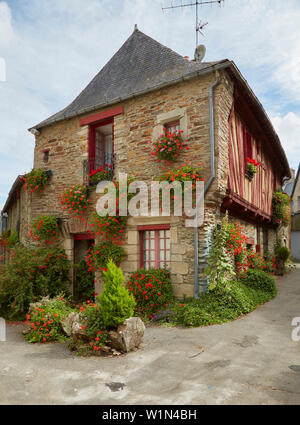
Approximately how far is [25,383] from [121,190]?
4.35 meters

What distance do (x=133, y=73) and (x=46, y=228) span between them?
15.5 ft

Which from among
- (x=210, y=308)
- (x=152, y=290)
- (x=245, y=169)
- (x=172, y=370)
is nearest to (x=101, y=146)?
(x=245, y=169)

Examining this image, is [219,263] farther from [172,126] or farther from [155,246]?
[172,126]

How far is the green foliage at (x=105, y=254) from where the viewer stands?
6.89m

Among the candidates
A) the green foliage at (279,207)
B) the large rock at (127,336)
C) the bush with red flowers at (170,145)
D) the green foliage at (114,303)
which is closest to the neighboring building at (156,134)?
the bush with red flowers at (170,145)

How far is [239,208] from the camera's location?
7723 mm

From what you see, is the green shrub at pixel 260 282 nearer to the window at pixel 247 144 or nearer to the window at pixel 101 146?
the window at pixel 247 144

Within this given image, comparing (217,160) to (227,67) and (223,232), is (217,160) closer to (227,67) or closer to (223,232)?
(223,232)

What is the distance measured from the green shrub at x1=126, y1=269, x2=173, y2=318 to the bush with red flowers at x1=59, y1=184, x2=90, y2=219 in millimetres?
2363

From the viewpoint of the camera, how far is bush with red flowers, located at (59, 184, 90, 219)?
7.54 m

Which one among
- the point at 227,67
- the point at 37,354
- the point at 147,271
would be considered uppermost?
the point at 227,67

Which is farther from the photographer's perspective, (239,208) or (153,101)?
(239,208)

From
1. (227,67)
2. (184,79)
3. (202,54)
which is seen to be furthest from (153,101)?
(202,54)

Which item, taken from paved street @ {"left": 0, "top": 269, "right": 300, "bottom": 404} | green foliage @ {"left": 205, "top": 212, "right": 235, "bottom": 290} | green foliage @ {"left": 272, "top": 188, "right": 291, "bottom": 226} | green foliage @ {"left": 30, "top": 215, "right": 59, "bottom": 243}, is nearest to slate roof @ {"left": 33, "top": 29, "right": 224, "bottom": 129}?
green foliage @ {"left": 30, "top": 215, "right": 59, "bottom": 243}
